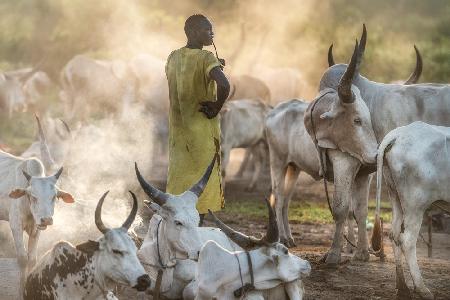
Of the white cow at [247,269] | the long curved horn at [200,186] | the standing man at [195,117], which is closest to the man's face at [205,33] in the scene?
the standing man at [195,117]

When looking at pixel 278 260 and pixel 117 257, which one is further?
pixel 278 260

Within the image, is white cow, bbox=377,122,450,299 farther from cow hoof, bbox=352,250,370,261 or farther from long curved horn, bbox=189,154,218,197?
cow hoof, bbox=352,250,370,261

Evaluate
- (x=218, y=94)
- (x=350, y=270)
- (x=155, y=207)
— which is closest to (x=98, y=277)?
(x=155, y=207)

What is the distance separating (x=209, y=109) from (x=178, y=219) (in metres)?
1.38

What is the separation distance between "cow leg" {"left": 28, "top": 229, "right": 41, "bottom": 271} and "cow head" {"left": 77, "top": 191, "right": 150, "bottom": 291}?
1.93 meters

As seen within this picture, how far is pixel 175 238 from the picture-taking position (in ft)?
23.0

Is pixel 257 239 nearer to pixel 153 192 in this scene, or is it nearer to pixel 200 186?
pixel 200 186

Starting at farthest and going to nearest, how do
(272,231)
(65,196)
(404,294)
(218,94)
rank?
(65,196) < (404,294) < (218,94) < (272,231)

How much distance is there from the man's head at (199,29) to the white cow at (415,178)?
5.48ft

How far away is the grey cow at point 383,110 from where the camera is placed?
9508 mm

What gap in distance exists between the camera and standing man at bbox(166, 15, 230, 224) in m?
8.05

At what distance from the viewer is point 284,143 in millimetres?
12320

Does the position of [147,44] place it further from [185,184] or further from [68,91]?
[185,184]

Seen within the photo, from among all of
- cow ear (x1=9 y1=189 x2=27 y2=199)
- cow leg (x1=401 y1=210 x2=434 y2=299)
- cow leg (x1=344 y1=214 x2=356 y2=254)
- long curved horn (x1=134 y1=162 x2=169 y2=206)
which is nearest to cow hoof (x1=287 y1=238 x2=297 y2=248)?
cow leg (x1=344 y1=214 x2=356 y2=254)
